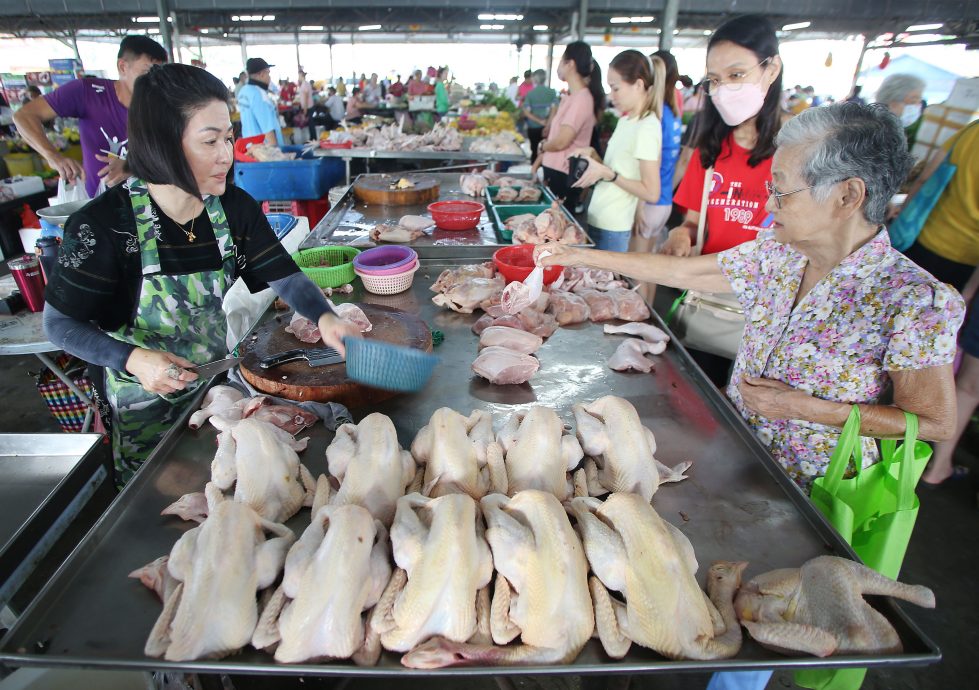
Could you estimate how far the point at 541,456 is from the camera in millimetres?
1673

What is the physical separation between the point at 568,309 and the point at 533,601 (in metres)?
1.95

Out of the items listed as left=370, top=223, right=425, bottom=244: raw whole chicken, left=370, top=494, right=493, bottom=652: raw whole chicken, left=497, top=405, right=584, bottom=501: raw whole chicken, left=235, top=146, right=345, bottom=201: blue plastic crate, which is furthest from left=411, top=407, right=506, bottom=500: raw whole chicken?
left=235, top=146, right=345, bottom=201: blue plastic crate

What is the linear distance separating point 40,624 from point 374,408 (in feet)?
3.93

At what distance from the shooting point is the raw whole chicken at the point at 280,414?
2006mm

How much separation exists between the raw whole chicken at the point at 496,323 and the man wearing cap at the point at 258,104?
6390 mm

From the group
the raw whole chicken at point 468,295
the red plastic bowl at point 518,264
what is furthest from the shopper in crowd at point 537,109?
Answer: the raw whole chicken at point 468,295

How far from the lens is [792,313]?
6.82ft

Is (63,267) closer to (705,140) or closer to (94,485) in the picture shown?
(94,485)

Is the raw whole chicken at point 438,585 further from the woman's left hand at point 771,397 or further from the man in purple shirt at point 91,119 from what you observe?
the man in purple shirt at point 91,119

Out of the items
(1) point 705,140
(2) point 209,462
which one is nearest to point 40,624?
(2) point 209,462

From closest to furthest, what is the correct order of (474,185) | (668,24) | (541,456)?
1. (541,456)
2. (474,185)
3. (668,24)

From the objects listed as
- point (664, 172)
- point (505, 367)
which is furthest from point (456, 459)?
point (664, 172)

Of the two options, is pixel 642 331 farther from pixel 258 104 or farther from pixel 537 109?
pixel 537 109

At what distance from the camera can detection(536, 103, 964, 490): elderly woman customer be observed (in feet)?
5.71
